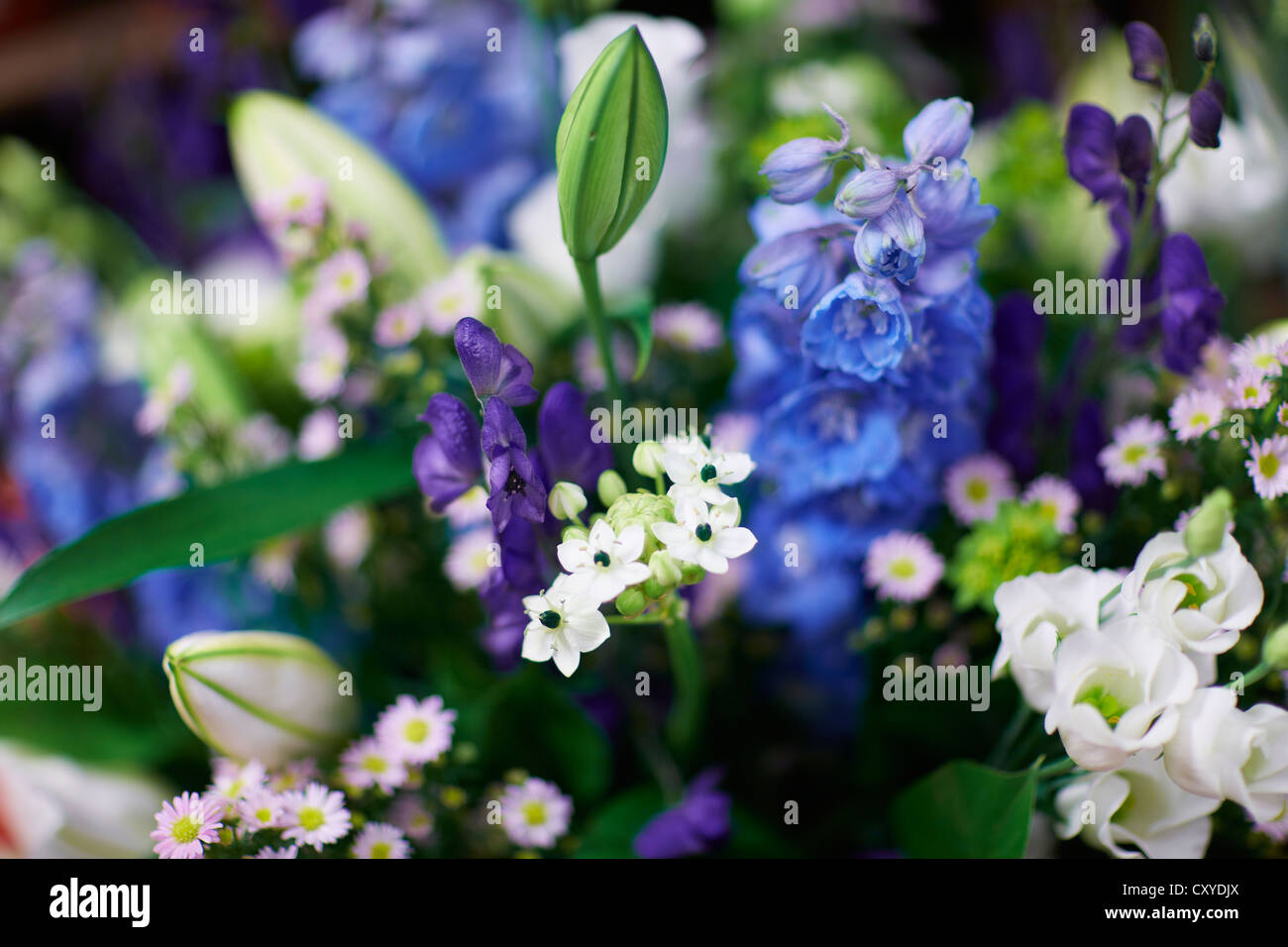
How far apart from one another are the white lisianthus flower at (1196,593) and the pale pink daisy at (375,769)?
267 millimetres

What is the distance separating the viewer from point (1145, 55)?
1.15 ft

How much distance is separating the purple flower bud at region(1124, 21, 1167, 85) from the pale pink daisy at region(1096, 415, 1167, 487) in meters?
0.13

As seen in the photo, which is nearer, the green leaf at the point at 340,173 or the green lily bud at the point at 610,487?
the green lily bud at the point at 610,487

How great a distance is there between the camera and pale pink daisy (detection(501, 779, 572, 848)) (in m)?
0.37

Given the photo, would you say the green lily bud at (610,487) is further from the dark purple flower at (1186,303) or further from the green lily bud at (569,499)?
the dark purple flower at (1186,303)

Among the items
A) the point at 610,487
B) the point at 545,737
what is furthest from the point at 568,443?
the point at 545,737

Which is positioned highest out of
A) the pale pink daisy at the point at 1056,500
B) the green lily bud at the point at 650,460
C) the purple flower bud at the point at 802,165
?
the purple flower bud at the point at 802,165

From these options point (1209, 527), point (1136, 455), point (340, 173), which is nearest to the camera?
point (1209, 527)

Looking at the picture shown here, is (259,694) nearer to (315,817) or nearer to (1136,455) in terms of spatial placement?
(315,817)

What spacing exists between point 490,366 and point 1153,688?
9.0 inches

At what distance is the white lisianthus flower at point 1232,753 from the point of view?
0.28m

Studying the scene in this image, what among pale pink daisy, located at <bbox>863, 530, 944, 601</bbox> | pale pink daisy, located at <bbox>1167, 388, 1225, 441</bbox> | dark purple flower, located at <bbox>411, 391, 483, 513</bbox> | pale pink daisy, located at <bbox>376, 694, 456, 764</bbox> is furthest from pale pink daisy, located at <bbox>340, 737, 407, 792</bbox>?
pale pink daisy, located at <bbox>1167, 388, 1225, 441</bbox>

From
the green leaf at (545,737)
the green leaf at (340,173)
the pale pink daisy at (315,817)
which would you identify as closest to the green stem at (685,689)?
the green leaf at (545,737)

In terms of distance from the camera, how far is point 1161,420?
411mm
